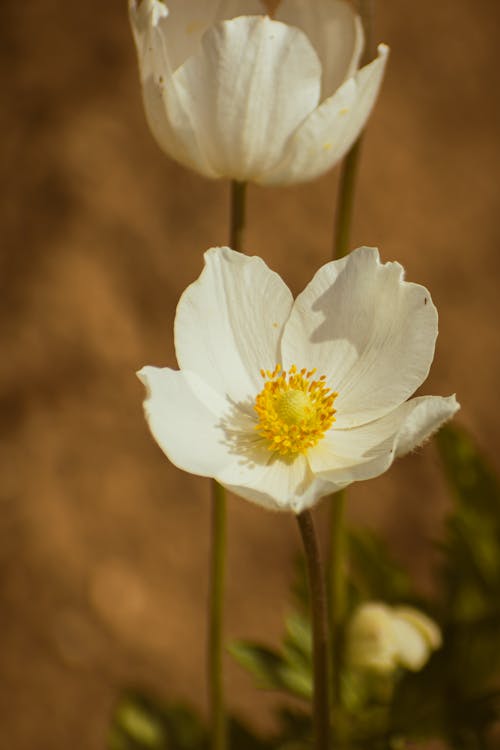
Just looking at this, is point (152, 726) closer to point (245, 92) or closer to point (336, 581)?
point (336, 581)

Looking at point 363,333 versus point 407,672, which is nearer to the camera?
point 363,333

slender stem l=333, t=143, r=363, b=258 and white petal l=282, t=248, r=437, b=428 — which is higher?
slender stem l=333, t=143, r=363, b=258

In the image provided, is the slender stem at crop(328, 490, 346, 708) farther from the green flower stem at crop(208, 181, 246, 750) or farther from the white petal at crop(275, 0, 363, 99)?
the white petal at crop(275, 0, 363, 99)

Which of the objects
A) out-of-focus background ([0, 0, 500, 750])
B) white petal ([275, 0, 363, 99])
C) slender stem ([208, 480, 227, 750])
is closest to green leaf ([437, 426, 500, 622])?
slender stem ([208, 480, 227, 750])

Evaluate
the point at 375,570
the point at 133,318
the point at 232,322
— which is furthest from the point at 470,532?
the point at 133,318

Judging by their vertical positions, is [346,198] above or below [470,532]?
above

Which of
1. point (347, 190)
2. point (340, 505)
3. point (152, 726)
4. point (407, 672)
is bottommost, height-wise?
point (152, 726)
